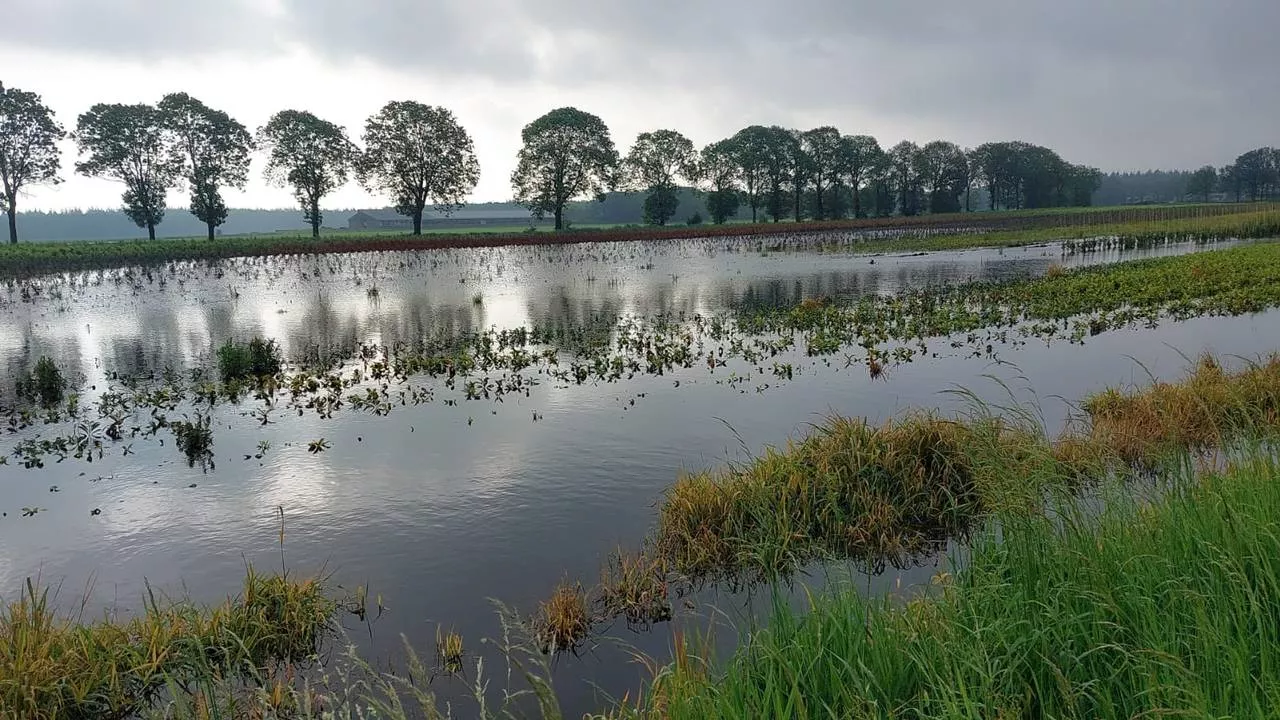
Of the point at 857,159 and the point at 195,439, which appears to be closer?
the point at 195,439

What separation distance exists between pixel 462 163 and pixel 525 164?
9104 millimetres

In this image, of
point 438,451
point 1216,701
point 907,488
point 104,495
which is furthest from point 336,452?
point 1216,701

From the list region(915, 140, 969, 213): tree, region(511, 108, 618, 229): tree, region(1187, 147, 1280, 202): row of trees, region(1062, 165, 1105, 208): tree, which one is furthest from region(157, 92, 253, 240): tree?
region(1187, 147, 1280, 202): row of trees

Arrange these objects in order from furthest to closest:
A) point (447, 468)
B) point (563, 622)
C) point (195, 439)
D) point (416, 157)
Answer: point (416, 157)
point (195, 439)
point (447, 468)
point (563, 622)

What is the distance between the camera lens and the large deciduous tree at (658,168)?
113812 millimetres

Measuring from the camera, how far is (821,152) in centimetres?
12731

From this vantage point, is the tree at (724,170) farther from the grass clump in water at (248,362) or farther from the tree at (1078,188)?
the grass clump in water at (248,362)

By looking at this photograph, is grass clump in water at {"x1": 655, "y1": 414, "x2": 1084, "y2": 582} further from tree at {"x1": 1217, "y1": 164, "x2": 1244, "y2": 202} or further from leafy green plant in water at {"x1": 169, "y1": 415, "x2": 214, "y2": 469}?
tree at {"x1": 1217, "y1": 164, "x2": 1244, "y2": 202}

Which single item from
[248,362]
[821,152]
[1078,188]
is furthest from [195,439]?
[1078,188]

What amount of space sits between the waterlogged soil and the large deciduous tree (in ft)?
284

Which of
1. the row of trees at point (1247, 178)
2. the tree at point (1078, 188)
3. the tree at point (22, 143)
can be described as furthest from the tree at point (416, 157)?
the row of trees at point (1247, 178)

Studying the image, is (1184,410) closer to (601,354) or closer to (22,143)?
(601,354)

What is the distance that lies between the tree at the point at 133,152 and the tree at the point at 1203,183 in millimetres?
236081

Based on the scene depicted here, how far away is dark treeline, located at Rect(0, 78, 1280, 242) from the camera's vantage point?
73250 mm
